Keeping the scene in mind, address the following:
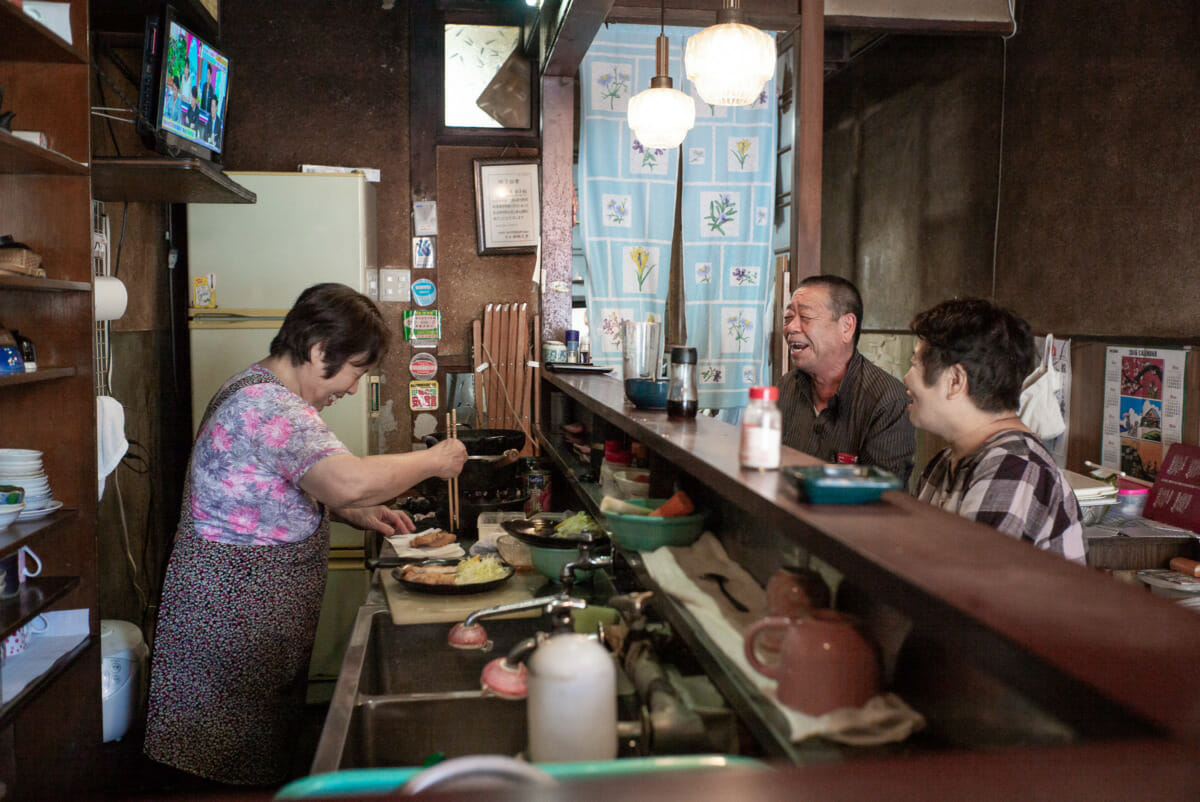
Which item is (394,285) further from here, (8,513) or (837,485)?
(837,485)

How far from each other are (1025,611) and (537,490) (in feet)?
9.94

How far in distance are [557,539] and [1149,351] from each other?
113 inches

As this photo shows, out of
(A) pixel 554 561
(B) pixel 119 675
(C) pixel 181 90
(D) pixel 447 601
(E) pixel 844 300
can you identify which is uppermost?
(C) pixel 181 90

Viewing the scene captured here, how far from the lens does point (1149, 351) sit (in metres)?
3.83

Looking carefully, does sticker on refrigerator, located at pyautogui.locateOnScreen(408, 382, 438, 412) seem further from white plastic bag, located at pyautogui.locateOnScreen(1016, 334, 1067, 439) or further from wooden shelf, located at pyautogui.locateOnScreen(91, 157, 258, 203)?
white plastic bag, located at pyautogui.locateOnScreen(1016, 334, 1067, 439)

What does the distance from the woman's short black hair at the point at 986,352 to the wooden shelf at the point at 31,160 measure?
2.51m

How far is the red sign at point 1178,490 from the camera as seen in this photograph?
327 cm

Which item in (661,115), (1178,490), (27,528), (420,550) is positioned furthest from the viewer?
(661,115)

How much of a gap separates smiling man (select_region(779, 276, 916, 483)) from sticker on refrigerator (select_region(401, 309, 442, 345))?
102 inches

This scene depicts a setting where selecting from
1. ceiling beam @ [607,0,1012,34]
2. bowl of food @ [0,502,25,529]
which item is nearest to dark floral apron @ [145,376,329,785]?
bowl of food @ [0,502,25,529]

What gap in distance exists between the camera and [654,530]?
75.7 inches

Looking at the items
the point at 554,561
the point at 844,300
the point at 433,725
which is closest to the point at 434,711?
the point at 433,725

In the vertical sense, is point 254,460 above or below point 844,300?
below

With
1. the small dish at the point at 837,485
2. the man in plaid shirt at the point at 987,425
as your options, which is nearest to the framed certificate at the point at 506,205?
the man in plaid shirt at the point at 987,425
